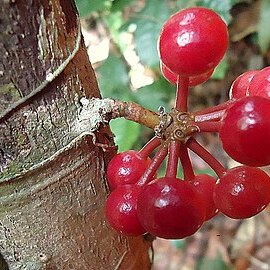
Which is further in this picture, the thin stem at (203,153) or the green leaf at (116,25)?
the green leaf at (116,25)

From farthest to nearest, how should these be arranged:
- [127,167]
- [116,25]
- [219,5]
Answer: [116,25] → [219,5] → [127,167]

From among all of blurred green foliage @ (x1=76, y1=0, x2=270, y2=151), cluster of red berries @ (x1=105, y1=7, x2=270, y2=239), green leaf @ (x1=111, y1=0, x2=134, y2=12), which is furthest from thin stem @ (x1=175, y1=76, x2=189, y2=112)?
green leaf @ (x1=111, y1=0, x2=134, y2=12)

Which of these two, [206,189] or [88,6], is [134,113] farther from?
[88,6]

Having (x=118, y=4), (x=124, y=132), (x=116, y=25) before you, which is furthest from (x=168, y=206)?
(x=116, y=25)

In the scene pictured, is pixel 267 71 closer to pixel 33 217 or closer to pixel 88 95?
pixel 88 95

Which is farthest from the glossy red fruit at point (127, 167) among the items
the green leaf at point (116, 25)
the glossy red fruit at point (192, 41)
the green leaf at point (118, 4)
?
the green leaf at point (116, 25)

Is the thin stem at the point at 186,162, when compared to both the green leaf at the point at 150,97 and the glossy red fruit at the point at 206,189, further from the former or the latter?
the green leaf at the point at 150,97

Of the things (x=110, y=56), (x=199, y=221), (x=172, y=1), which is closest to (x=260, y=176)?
(x=199, y=221)
